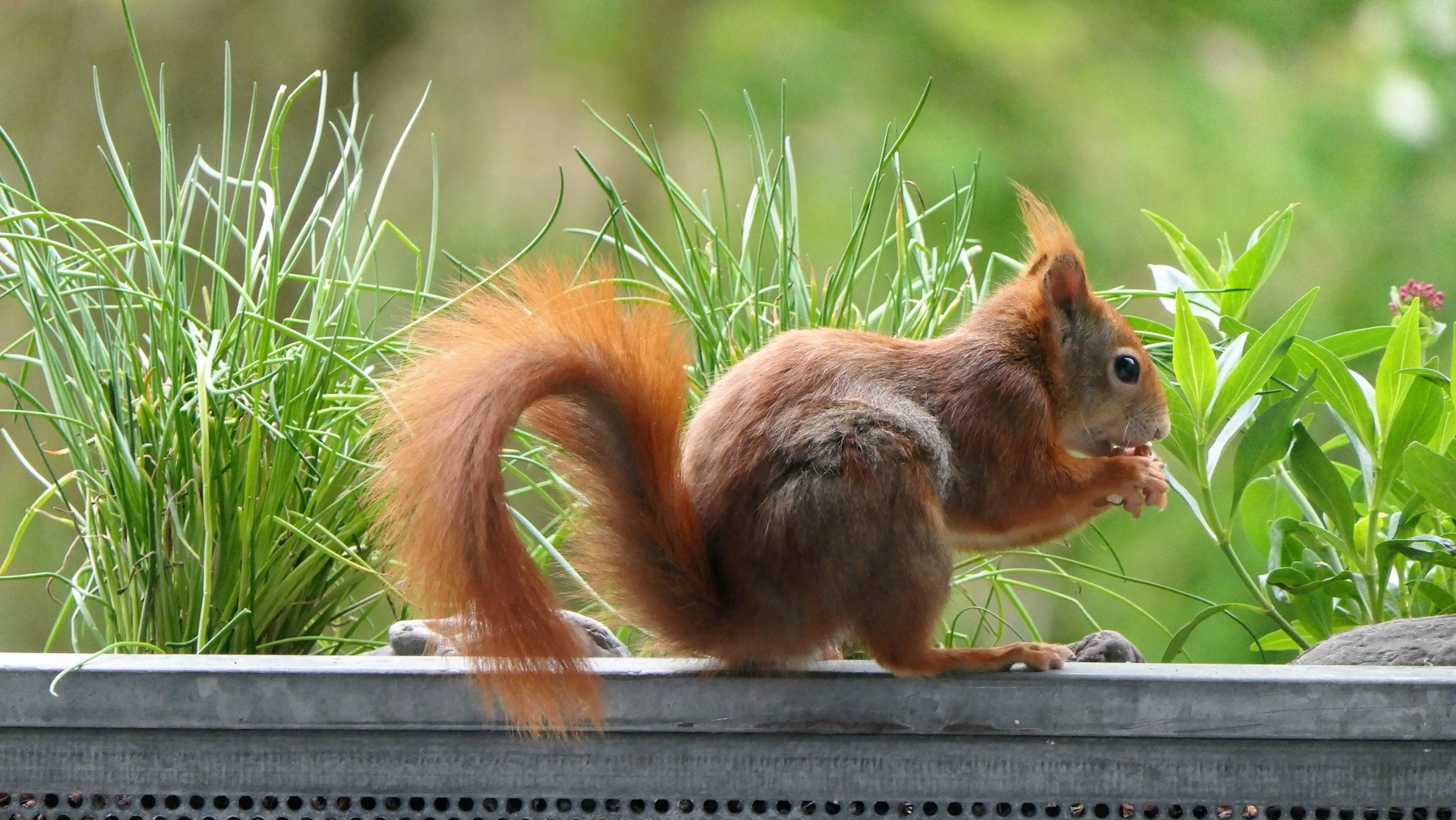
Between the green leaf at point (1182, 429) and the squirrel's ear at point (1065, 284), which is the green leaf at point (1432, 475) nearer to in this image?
the green leaf at point (1182, 429)

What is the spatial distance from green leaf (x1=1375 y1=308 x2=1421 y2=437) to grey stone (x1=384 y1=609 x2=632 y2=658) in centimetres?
60

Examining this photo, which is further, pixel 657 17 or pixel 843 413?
pixel 657 17

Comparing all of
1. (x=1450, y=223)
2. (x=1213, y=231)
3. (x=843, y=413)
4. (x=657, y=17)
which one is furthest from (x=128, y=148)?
(x=1450, y=223)

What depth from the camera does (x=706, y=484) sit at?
2.63 feet

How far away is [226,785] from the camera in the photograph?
0.72 meters

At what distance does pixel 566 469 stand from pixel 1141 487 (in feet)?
1.34

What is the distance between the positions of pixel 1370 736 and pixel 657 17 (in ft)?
8.29

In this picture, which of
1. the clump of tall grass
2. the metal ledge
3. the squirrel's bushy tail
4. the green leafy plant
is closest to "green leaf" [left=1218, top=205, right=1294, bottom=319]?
the green leafy plant

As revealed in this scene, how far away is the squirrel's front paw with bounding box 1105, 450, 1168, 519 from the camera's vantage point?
2.91ft

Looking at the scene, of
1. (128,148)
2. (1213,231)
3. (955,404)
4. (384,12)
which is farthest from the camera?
(384,12)

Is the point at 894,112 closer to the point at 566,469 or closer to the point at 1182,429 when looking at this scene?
the point at 1182,429

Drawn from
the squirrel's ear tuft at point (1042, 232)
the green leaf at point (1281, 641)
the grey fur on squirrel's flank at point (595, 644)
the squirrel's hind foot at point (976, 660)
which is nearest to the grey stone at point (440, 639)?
the grey fur on squirrel's flank at point (595, 644)

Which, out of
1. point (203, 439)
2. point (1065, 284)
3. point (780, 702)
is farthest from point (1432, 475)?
point (203, 439)

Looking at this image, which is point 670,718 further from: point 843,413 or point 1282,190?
point 1282,190
